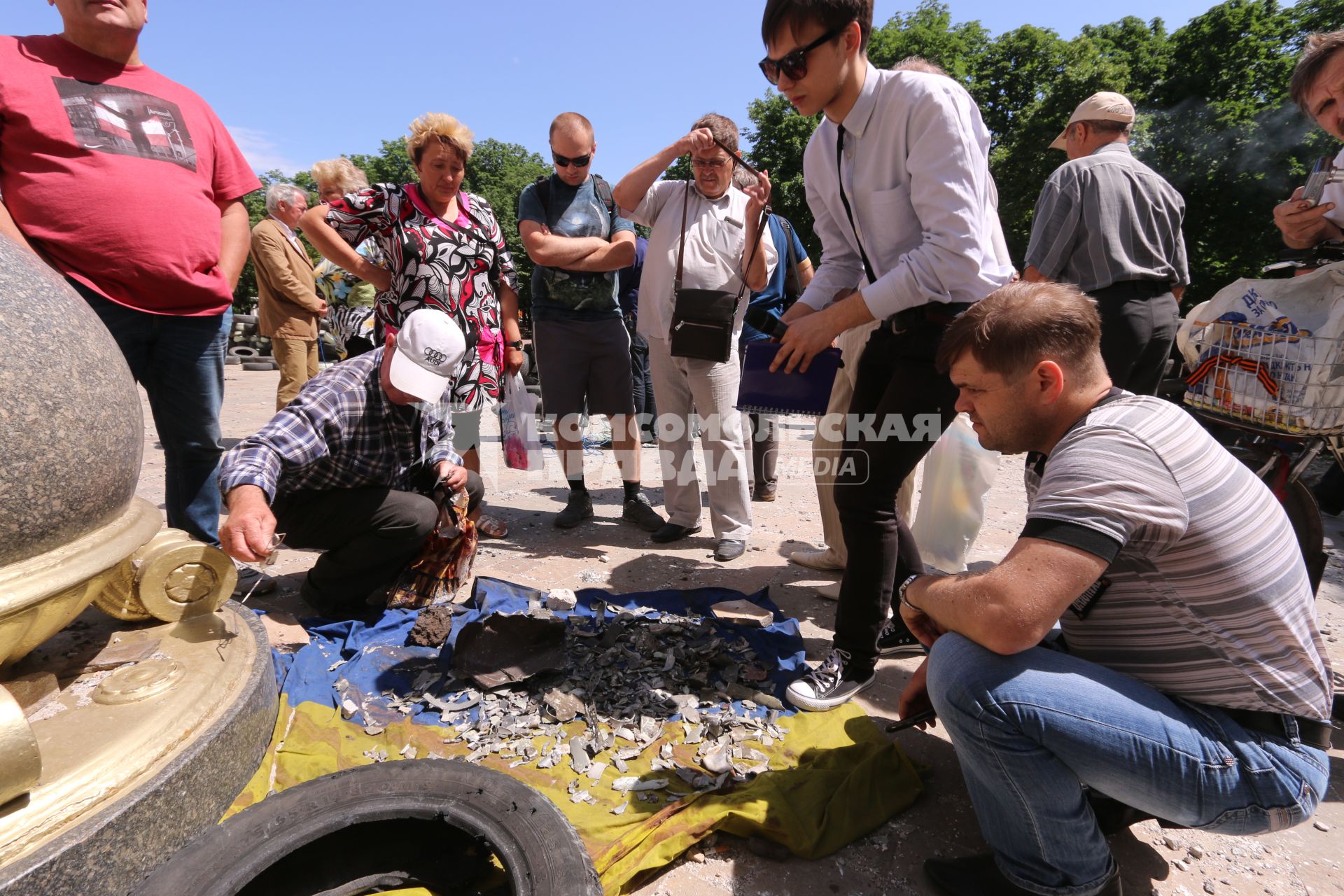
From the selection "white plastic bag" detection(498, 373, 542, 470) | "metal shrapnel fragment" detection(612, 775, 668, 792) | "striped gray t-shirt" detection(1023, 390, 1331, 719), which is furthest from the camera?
"white plastic bag" detection(498, 373, 542, 470)

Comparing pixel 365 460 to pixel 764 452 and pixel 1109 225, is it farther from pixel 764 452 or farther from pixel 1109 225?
pixel 1109 225

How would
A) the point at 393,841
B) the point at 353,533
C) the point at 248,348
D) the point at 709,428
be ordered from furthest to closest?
1. the point at 248,348
2. the point at 709,428
3. the point at 353,533
4. the point at 393,841

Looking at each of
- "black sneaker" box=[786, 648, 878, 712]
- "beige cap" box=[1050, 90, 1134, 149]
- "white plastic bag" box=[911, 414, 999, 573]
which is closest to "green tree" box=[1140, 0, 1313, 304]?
"beige cap" box=[1050, 90, 1134, 149]

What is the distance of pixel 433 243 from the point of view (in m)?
4.13

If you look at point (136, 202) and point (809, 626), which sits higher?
point (136, 202)

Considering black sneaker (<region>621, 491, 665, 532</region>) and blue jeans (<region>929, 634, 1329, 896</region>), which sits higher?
blue jeans (<region>929, 634, 1329, 896</region>)

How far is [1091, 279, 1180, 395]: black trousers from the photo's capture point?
351 cm

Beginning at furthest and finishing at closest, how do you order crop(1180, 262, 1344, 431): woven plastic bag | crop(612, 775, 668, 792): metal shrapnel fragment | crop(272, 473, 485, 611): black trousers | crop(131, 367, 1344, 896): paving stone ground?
crop(272, 473, 485, 611): black trousers < crop(1180, 262, 1344, 431): woven plastic bag < crop(612, 775, 668, 792): metal shrapnel fragment < crop(131, 367, 1344, 896): paving stone ground

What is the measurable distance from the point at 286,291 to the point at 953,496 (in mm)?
5571

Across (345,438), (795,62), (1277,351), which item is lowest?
(345,438)

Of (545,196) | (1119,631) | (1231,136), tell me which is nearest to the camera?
(1119,631)

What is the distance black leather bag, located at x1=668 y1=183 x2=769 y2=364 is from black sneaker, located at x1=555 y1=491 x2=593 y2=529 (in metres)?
1.56

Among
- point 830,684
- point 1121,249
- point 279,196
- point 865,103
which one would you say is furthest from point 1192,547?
point 279,196

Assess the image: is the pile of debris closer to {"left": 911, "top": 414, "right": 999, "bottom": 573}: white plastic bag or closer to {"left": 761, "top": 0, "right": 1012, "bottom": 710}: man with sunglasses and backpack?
{"left": 761, "top": 0, "right": 1012, "bottom": 710}: man with sunglasses and backpack
